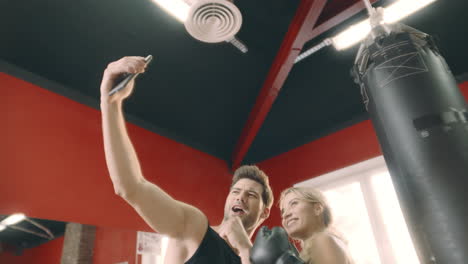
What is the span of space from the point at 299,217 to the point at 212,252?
0.87 m

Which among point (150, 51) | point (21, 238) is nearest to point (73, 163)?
point (21, 238)

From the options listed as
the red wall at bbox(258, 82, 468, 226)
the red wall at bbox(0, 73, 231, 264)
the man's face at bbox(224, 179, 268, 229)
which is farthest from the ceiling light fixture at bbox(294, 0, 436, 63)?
the red wall at bbox(0, 73, 231, 264)

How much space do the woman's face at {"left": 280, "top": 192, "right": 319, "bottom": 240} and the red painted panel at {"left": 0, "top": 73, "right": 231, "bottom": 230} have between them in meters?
2.16

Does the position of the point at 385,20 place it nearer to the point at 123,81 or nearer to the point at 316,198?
the point at 316,198

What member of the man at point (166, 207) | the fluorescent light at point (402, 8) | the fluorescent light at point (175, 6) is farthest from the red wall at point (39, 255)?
the fluorescent light at point (402, 8)

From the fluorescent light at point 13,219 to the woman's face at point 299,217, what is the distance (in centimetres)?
225

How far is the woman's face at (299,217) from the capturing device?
183 cm

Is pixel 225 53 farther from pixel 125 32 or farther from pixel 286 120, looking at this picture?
pixel 286 120

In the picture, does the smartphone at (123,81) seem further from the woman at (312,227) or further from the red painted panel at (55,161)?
the red painted panel at (55,161)

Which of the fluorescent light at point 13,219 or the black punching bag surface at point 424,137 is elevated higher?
the fluorescent light at point 13,219

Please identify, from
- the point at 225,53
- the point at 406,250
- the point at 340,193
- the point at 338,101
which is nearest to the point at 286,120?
the point at 338,101

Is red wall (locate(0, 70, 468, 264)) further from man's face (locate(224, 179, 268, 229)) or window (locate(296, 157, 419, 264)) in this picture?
man's face (locate(224, 179, 268, 229))

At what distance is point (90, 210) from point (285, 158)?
311 cm

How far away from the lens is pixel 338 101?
424 centimetres
